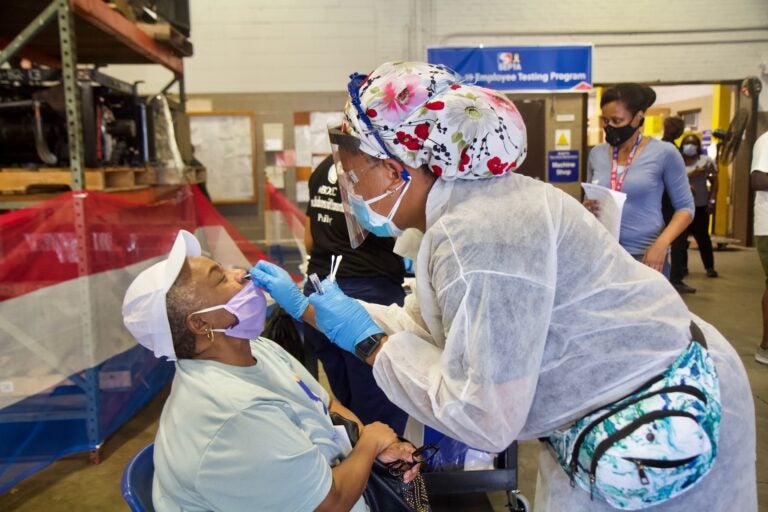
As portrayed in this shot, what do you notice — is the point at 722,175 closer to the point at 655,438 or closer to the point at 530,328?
the point at 655,438

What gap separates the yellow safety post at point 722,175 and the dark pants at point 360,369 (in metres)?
9.79

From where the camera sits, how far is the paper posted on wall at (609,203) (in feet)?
8.25

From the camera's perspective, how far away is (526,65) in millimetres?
8164

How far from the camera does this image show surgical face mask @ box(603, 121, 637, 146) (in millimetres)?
3021

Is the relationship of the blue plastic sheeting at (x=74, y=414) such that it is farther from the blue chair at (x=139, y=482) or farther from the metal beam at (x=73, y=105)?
the blue chair at (x=139, y=482)

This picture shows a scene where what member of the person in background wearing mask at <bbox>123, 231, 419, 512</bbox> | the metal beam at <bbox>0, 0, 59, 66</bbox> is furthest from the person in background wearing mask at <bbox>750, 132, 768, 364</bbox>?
the metal beam at <bbox>0, 0, 59, 66</bbox>

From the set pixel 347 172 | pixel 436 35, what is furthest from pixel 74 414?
pixel 436 35

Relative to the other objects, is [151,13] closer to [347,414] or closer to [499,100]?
[347,414]

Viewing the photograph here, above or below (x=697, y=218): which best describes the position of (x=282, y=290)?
above

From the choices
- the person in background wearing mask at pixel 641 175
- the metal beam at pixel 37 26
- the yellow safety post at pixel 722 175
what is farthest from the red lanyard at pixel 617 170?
the yellow safety post at pixel 722 175

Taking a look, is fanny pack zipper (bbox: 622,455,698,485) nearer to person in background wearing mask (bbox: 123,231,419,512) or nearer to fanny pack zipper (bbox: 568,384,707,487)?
fanny pack zipper (bbox: 568,384,707,487)

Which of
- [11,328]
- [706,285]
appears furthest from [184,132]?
[706,285]

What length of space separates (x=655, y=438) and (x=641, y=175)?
2.23m

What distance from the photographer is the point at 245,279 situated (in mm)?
1664
